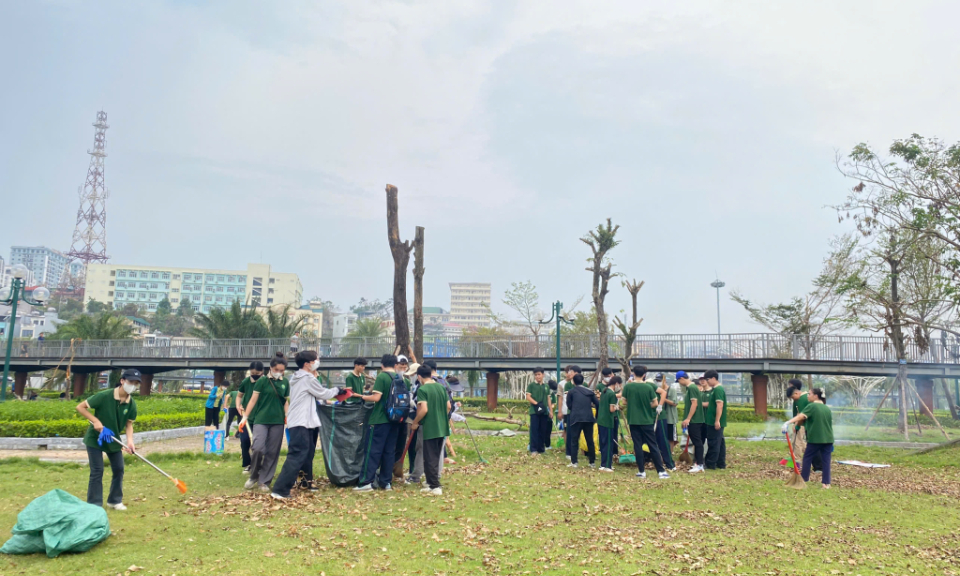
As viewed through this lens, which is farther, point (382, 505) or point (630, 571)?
point (382, 505)

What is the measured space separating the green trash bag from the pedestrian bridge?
17454 millimetres

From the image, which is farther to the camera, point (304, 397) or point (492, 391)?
point (492, 391)

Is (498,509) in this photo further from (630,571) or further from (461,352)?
(461,352)

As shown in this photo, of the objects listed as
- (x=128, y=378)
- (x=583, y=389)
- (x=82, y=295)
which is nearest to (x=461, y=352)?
(x=583, y=389)

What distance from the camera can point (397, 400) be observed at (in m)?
8.84

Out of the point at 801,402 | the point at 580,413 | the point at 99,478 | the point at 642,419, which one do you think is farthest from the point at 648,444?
the point at 99,478

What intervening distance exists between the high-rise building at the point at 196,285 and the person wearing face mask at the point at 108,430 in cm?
12622

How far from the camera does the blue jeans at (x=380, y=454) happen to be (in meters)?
8.87

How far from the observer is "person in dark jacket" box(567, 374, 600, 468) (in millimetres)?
11695

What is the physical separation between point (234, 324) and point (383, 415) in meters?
35.4

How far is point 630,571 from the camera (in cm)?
553

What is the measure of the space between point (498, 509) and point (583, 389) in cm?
Answer: 419

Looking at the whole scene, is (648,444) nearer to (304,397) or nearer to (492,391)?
(304,397)

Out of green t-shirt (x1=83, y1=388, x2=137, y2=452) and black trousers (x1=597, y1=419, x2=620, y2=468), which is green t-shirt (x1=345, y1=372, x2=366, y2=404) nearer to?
green t-shirt (x1=83, y1=388, x2=137, y2=452)
